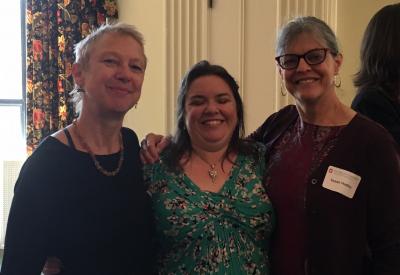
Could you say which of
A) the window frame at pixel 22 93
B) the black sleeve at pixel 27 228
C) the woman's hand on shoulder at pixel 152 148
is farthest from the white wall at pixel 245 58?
the black sleeve at pixel 27 228

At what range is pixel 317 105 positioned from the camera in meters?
1.59

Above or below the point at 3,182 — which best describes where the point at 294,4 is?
above

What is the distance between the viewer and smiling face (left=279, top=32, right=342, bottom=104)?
1.54 meters

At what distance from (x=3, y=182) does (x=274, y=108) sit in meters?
2.78

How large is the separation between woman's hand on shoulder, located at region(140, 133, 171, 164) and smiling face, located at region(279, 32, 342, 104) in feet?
1.86

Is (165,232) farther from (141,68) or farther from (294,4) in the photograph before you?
(294,4)

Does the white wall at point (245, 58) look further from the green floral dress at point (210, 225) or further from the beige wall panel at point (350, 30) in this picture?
the green floral dress at point (210, 225)

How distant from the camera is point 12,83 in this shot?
483 cm

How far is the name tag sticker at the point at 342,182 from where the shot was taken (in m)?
1.45

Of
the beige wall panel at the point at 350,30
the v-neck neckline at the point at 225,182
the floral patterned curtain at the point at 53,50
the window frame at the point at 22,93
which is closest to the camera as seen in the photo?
the v-neck neckline at the point at 225,182

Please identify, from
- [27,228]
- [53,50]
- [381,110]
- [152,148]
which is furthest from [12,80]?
[381,110]

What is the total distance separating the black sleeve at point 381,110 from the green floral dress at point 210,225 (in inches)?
18.7

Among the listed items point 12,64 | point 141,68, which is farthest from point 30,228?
point 12,64

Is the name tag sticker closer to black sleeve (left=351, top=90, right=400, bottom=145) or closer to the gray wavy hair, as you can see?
black sleeve (left=351, top=90, right=400, bottom=145)
